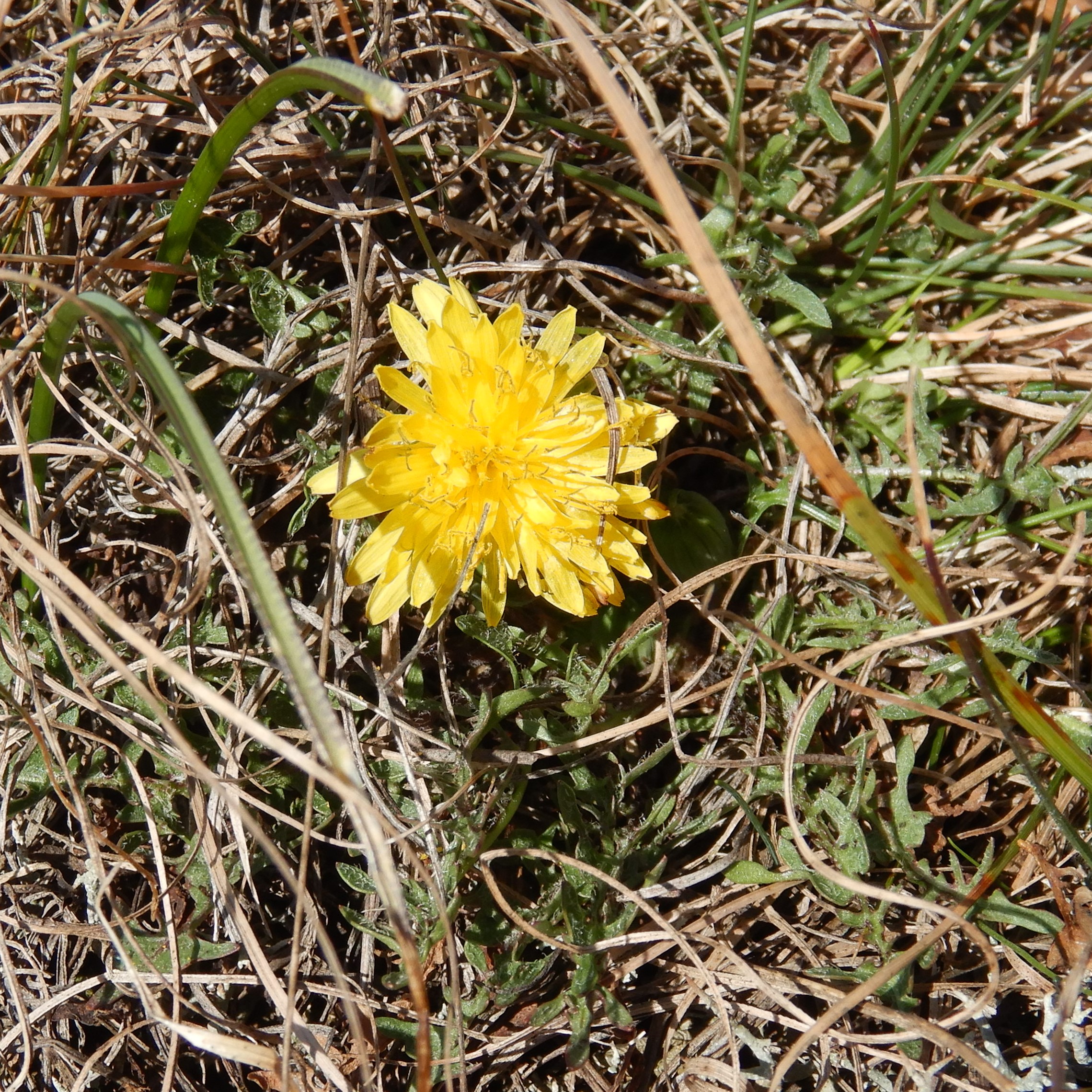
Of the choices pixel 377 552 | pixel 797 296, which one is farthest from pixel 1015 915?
pixel 377 552

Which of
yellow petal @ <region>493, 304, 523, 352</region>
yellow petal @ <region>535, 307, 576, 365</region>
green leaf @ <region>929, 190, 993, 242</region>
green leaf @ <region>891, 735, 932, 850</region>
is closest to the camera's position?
yellow petal @ <region>493, 304, 523, 352</region>

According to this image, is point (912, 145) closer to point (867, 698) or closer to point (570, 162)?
point (570, 162)

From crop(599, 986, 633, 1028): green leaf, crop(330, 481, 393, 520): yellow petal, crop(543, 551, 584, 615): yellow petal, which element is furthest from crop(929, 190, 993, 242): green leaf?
crop(599, 986, 633, 1028): green leaf

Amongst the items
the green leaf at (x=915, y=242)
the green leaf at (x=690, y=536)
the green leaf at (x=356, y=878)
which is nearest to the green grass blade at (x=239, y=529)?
the green leaf at (x=356, y=878)

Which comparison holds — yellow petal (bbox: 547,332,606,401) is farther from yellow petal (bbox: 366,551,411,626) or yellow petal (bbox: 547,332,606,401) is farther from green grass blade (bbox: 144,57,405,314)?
green grass blade (bbox: 144,57,405,314)

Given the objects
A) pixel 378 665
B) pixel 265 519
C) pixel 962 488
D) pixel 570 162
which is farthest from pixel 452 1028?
pixel 570 162

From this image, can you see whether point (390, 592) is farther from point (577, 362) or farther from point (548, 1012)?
point (548, 1012)
